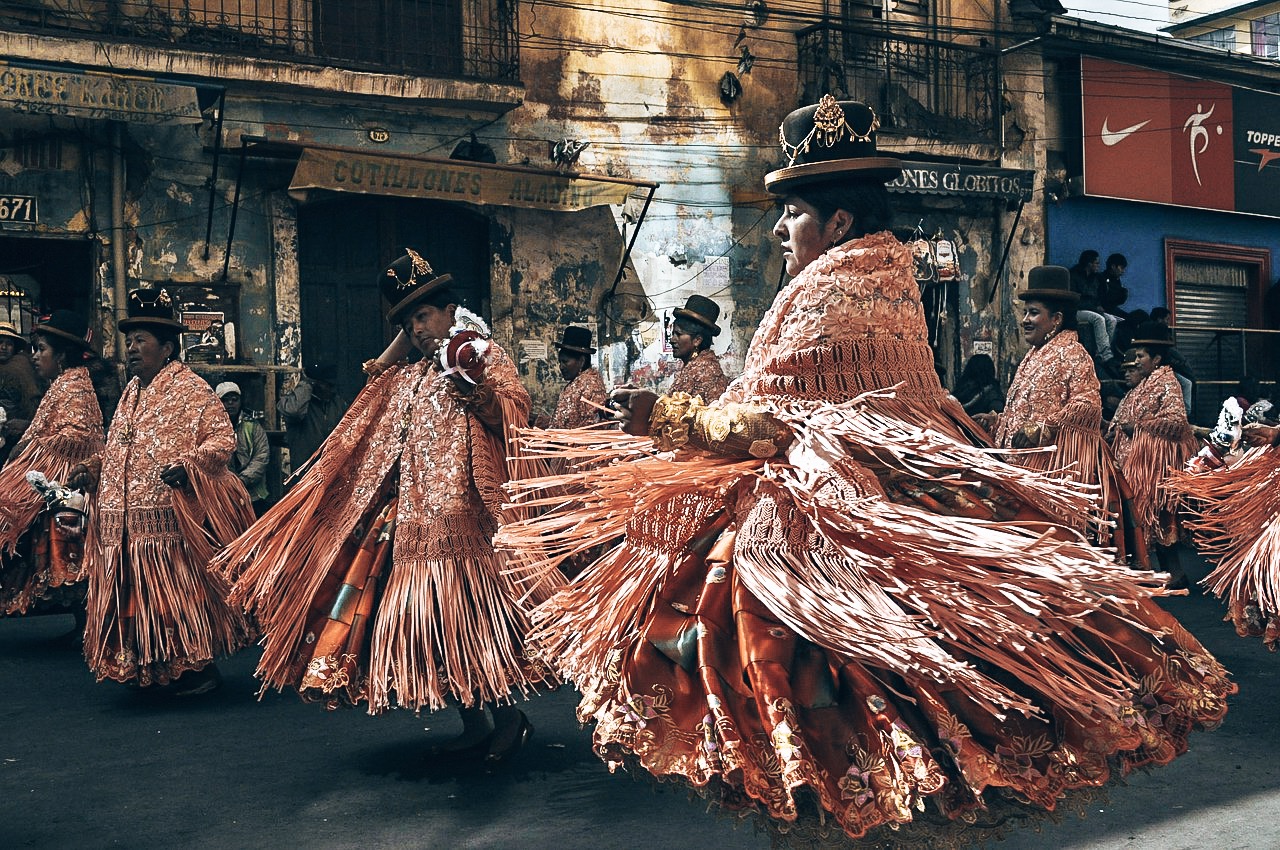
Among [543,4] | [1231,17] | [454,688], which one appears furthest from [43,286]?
[1231,17]

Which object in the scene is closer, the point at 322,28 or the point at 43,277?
the point at 43,277

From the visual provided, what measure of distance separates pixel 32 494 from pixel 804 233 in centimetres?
638

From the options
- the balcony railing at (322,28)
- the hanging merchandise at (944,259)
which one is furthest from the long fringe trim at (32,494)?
the hanging merchandise at (944,259)

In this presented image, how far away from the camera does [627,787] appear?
5207 mm

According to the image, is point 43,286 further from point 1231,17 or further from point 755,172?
point 1231,17

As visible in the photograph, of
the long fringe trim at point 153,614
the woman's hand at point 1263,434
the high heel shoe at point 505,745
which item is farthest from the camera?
the long fringe trim at point 153,614

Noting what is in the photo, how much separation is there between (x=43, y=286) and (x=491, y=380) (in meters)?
8.69

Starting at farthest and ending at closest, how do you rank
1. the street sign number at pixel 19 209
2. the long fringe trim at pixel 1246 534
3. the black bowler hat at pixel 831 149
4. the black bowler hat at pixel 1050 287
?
the street sign number at pixel 19 209 < the black bowler hat at pixel 1050 287 < the long fringe trim at pixel 1246 534 < the black bowler hat at pixel 831 149

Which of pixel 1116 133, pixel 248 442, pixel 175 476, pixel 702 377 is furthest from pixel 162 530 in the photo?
pixel 1116 133

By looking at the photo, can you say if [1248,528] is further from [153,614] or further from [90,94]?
[90,94]

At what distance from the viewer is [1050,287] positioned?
801 cm

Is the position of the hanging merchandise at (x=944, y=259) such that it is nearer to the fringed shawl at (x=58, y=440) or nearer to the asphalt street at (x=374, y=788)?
the asphalt street at (x=374, y=788)

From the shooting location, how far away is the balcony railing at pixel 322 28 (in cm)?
1213

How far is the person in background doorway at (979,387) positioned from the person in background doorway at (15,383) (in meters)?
8.35
